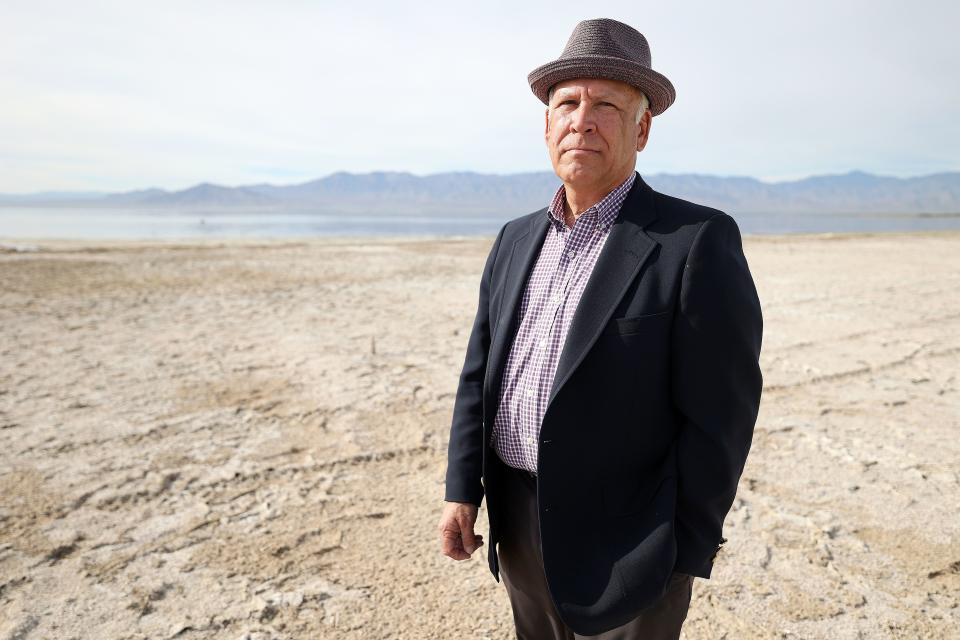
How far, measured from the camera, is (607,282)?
1.54 m

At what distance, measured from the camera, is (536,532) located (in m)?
1.76

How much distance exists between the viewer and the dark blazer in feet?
4.85

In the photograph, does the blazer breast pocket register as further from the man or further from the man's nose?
the man's nose

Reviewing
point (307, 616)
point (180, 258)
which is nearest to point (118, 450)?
point (307, 616)

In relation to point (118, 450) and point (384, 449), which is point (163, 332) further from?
point (384, 449)

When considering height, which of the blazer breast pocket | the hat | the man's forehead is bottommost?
the blazer breast pocket

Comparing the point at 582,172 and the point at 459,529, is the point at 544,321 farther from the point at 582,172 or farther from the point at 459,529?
the point at 459,529

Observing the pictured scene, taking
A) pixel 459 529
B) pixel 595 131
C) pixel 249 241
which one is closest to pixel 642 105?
pixel 595 131

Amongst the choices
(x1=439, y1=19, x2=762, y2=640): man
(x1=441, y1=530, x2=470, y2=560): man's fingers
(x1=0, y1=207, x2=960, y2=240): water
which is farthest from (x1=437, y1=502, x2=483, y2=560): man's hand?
(x1=0, y1=207, x2=960, y2=240): water

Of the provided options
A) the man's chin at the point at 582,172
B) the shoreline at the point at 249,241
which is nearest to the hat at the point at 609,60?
the man's chin at the point at 582,172

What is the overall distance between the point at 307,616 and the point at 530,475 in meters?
1.46

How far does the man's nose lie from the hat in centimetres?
9

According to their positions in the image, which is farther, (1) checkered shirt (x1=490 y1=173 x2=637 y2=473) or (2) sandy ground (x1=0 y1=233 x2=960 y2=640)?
(2) sandy ground (x1=0 y1=233 x2=960 y2=640)

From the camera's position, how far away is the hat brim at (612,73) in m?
1.57
